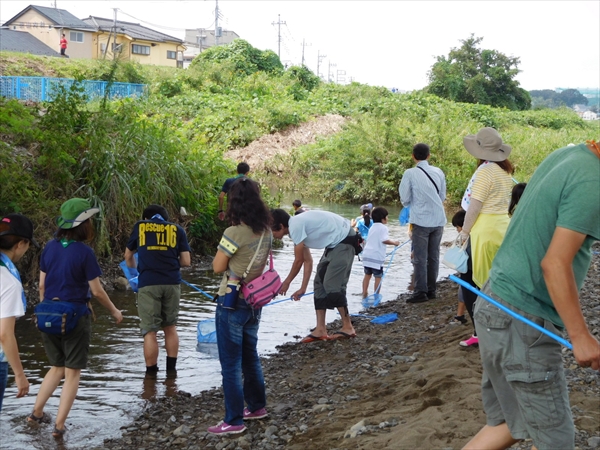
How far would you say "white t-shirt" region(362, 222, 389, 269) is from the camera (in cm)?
1145

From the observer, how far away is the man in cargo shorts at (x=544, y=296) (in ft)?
9.45

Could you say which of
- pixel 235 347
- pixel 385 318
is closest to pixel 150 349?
pixel 235 347

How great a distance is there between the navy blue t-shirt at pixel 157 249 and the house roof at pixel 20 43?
55.9 metres

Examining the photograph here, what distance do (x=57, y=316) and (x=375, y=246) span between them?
6.66 meters

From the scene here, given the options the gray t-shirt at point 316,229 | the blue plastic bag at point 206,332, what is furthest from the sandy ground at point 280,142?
the gray t-shirt at point 316,229

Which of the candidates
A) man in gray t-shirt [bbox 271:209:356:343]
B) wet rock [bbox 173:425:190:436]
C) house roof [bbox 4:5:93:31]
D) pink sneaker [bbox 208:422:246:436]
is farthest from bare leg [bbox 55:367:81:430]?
house roof [bbox 4:5:93:31]

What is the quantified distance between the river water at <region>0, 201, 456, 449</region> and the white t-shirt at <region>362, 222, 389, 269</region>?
733 millimetres

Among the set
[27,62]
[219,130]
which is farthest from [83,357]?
[27,62]

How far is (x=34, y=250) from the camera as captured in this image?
11.5 m

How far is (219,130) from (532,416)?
34016 mm

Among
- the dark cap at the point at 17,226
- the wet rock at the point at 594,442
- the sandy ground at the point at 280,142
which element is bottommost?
the wet rock at the point at 594,442

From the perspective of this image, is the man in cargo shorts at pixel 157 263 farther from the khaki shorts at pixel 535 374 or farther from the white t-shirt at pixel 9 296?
the khaki shorts at pixel 535 374

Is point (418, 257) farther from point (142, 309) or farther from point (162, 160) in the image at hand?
point (162, 160)

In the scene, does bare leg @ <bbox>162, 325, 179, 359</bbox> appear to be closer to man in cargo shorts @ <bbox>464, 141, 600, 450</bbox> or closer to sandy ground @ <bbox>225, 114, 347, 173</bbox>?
man in cargo shorts @ <bbox>464, 141, 600, 450</bbox>
